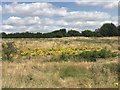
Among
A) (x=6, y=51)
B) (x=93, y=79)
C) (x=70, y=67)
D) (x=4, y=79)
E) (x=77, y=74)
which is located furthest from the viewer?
(x=6, y=51)

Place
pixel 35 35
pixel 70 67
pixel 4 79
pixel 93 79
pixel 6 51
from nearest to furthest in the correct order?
1. pixel 4 79
2. pixel 93 79
3. pixel 70 67
4. pixel 6 51
5. pixel 35 35

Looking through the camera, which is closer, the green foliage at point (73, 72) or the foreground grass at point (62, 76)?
the foreground grass at point (62, 76)

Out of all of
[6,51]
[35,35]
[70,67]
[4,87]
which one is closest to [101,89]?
[4,87]

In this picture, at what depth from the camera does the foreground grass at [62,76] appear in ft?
25.6

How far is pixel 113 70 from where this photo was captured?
1049 cm

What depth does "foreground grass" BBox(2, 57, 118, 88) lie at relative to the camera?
7812 millimetres

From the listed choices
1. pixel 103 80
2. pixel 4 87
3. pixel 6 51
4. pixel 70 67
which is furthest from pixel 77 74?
pixel 6 51

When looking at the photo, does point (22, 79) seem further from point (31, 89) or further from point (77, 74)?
point (77, 74)

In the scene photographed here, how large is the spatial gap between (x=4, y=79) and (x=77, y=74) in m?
2.88

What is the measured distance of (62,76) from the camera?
9.69 meters

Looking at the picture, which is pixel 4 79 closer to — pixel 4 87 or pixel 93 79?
pixel 4 87

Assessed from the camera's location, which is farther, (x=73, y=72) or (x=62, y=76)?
(x=73, y=72)

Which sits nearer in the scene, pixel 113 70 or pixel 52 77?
pixel 52 77

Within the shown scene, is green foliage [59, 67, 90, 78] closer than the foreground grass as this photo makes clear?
No
